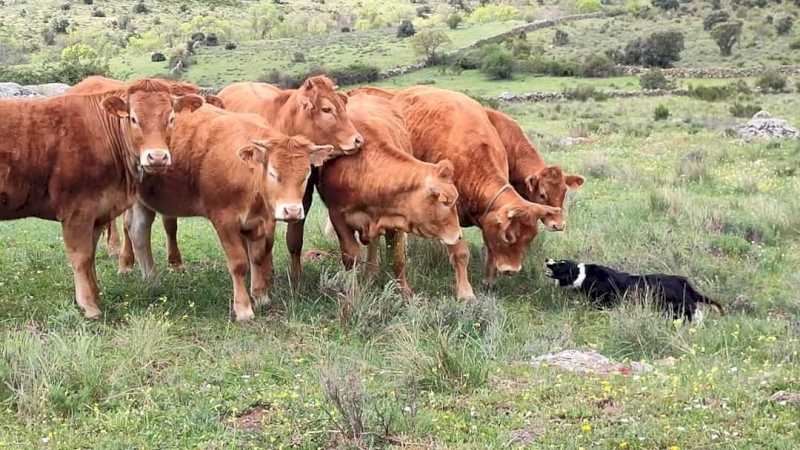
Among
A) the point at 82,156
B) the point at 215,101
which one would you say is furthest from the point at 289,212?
the point at 215,101

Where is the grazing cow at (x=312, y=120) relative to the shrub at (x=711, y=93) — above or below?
above

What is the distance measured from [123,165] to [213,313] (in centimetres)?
161

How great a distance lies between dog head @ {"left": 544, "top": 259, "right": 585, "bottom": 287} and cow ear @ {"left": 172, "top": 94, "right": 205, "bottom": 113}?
400cm

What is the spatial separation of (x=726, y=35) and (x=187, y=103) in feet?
168

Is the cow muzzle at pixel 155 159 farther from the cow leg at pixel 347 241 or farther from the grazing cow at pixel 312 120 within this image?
the cow leg at pixel 347 241

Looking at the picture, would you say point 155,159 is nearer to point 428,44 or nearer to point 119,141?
point 119,141

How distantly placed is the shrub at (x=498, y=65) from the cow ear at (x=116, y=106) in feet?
133

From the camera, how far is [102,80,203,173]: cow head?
25.8 feet

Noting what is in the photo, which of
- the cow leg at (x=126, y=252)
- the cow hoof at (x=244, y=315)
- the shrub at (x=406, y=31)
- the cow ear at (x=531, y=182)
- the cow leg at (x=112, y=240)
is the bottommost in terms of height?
the shrub at (x=406, y=31)

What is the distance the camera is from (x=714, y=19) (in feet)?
199

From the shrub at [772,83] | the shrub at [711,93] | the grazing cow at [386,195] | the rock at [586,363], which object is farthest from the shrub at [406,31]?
the rock at [586,363]

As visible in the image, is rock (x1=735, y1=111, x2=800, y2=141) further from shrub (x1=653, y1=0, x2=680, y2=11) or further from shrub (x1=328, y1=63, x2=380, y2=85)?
shrub (x1=653, y1=0, x2=680, y2=11)

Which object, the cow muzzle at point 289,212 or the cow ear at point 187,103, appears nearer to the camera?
the cow muzzle at point 289,212

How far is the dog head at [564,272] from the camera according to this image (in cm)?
941
